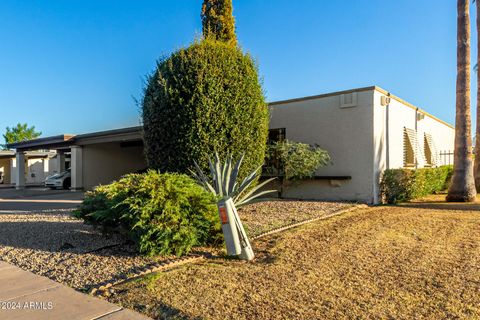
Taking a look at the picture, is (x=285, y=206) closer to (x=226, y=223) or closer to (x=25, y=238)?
(x=226, y=223)

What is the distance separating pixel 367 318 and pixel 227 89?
5.86 m

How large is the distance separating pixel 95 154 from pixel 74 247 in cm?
1626

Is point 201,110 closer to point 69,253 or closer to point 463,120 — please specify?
point 69,253

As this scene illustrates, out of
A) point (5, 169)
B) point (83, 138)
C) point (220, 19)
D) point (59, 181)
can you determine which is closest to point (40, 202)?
point (83, 138)

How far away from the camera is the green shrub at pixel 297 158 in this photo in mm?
10805

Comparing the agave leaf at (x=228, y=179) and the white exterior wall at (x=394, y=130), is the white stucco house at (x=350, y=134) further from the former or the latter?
the agave leaf at (x=228, y=179)

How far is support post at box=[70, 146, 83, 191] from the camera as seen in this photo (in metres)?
19.5

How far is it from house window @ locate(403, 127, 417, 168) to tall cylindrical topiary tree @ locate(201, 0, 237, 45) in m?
7.50

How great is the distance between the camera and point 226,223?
476 cm

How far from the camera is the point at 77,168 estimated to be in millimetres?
19719

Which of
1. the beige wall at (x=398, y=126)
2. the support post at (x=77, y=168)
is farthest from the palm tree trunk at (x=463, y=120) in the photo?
the support post at (x=77, y=168)

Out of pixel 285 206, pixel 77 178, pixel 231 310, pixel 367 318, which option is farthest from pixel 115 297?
pixel 77 178

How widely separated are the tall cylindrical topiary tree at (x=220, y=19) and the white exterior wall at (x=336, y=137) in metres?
3.27

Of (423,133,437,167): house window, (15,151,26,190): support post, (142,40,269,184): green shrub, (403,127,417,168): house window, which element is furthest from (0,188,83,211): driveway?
(423,133,437,167): house window
